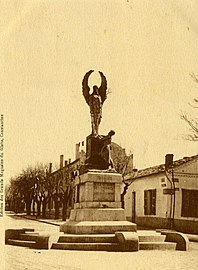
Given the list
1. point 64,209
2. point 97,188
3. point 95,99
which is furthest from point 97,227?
point 95,99

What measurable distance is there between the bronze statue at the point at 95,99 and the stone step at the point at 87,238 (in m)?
0.28

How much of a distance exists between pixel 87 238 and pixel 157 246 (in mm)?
192

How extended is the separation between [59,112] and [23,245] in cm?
33

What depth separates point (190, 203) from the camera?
5.27 ft

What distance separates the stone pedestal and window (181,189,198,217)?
0.15 metres

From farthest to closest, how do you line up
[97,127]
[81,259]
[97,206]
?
[97,206] → [97,127] → [81,259]

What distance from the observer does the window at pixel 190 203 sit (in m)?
1.60

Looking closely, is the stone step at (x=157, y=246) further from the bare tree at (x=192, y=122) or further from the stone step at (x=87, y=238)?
the bare tree at (x=192, y=122)

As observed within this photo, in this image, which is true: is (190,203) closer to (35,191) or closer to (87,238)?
(87,238)

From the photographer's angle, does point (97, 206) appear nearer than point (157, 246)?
No

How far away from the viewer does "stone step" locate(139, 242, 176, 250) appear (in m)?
1.59

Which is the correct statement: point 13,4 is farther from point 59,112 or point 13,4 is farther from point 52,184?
point 52,184

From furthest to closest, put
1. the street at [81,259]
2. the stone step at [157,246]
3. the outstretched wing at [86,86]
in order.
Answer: the stone step at [157,246] → the outstretched wing at [86,86] → the street at [81,259]

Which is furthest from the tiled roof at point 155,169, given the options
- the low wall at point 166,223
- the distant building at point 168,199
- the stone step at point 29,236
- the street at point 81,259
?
the stone step at point 29,236
